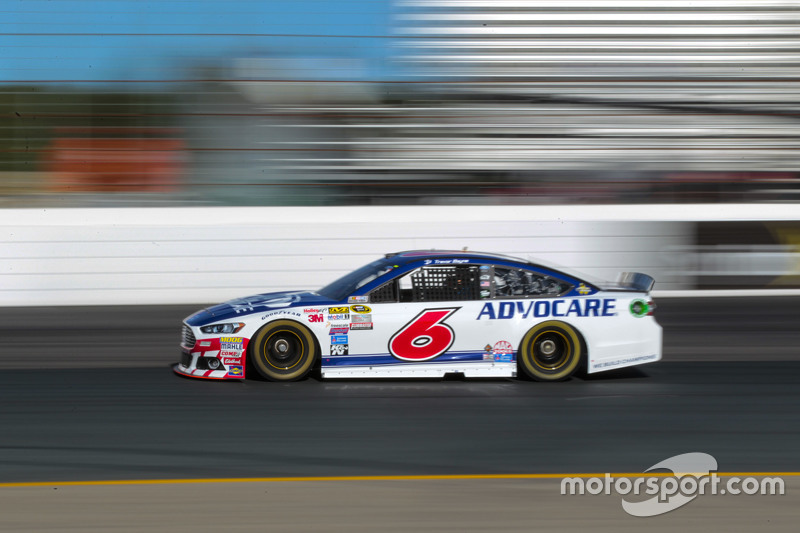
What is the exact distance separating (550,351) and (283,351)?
2.16 metres

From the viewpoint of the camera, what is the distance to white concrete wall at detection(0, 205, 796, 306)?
12781 mm

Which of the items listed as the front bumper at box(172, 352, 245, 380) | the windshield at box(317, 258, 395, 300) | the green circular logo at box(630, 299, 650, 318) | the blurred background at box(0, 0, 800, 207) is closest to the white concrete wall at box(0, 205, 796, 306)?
the blurred background at box(0, 0, 800, 207)

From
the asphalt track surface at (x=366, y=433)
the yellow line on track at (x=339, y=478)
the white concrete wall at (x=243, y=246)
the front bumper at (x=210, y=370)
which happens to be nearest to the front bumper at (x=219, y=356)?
the front bumper at (x=210, y=370)

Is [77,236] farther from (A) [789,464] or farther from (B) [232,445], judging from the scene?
(A) [789,464]

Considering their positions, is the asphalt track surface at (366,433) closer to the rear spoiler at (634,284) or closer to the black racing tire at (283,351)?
the black racing tire at (283,351)

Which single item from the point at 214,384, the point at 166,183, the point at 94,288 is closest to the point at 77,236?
the point at 94,288

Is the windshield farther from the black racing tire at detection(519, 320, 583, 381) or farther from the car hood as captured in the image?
the black racing tire at detection(519, 320, 583, 381)

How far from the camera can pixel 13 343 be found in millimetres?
10234

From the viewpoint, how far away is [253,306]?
309 inches

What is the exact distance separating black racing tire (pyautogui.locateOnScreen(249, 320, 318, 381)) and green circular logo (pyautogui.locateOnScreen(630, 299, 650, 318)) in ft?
8.61

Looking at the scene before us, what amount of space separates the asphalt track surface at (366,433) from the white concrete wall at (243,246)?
3.37m

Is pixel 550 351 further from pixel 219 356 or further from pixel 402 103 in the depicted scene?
pixel 402 103

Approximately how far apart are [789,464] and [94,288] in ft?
32.0

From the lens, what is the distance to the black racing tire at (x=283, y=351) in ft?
25.1
